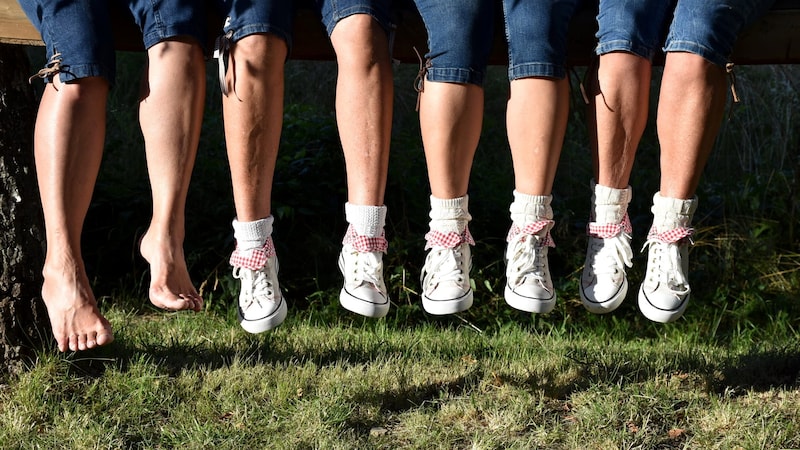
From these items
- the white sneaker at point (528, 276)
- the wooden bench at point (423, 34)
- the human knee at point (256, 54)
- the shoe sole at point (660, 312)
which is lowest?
the shoe sole at point (660, 312)

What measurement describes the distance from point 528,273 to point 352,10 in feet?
2.84

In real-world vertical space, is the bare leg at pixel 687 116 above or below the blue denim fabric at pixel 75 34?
below

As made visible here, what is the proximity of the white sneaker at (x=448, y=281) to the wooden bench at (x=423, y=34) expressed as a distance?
59 centimetres

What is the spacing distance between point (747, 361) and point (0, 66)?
2741mm

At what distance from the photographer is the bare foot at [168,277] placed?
8.26 ft

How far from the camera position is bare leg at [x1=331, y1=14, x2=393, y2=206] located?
8.32 feet

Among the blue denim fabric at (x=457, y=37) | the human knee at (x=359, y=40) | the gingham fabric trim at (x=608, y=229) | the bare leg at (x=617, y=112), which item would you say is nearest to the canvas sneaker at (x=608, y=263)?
the gingham fabric trim at (x=608, y=229)

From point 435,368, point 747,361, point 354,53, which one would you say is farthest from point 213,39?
point 747,361

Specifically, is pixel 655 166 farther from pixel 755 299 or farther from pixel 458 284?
pixel 458 284

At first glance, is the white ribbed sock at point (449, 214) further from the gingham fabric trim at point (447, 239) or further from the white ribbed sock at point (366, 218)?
the white ribbed sock at point (366, 218)

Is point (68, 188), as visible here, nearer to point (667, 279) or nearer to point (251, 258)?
point (251, 258)

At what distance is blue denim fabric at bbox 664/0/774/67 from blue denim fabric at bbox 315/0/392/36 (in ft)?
2.51

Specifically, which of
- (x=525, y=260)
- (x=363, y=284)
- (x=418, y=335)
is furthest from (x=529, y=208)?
(x=418, y=335)

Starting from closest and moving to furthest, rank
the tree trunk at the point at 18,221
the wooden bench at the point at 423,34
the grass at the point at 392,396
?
1. the wooden bench at the point at 423,34
2. the grass at the point at 392,396
3. the tree trunk at the point at 18,221
